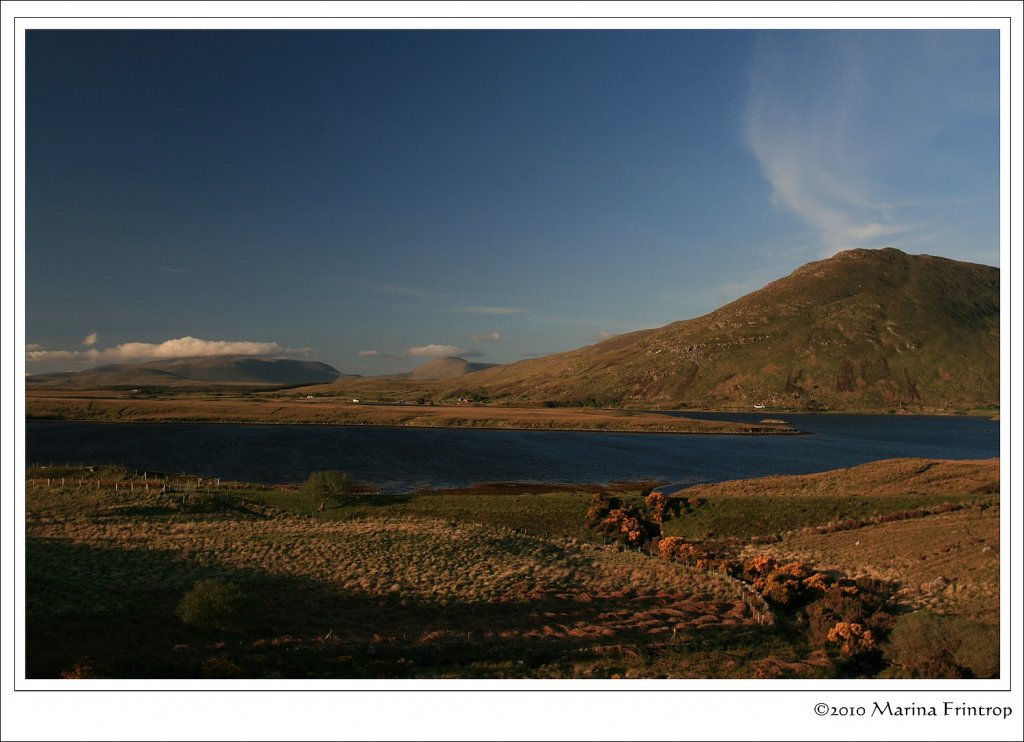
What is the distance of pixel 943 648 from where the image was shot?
17656 mm

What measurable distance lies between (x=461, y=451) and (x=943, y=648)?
82.2 meters

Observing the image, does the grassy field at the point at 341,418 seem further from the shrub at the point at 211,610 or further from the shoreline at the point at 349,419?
the shrub at the point at 211,610

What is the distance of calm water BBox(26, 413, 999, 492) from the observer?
74.0 m

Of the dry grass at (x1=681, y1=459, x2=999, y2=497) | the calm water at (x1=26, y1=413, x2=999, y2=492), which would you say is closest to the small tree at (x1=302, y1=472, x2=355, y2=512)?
the calm water at (x1=26, y1=413, x2=999, y2=492)

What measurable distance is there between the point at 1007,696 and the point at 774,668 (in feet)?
20.7

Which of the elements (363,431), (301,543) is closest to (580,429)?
(363,431)

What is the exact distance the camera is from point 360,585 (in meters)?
26.7

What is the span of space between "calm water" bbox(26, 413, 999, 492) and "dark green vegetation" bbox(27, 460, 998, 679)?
2506 cm

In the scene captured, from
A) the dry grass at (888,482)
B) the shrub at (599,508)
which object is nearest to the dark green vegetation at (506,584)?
the shrub at (599,508)

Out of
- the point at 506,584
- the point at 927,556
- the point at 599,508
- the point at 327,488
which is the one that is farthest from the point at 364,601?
the point at 927,556

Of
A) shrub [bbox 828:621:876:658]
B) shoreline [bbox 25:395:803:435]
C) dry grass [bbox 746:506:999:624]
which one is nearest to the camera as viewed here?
shrub [bbox 828:621:876:658]

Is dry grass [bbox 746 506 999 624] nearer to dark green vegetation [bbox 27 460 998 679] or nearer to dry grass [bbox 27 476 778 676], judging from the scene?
dark green vegetation [bbox 27 460 998 679]

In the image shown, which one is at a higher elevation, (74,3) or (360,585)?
(74,3)

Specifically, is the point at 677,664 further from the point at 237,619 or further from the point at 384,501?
the point at 384,501
